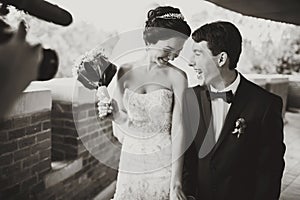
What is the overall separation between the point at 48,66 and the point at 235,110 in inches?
31.5

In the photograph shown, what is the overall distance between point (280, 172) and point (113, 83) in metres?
0.85

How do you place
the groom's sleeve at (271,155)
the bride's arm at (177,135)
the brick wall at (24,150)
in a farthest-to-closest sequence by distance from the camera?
the groom's sleeve at (271,155) → the bride's arm at (177,135) → the brick wall at (24,150)

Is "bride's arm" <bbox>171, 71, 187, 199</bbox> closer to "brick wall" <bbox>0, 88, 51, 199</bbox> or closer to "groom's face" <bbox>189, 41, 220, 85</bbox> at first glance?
"groom's face" <bbox>189, 41, 220, 85</bbox>

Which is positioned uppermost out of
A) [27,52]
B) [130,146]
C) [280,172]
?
[27,52]

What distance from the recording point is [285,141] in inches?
67.7

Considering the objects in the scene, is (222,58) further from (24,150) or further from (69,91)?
(24,150)

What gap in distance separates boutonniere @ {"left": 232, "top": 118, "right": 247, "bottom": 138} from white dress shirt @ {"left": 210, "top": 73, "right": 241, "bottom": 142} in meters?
0.06

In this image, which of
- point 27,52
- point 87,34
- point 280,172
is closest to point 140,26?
point 87,34

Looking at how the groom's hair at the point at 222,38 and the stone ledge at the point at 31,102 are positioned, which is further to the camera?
the groom's hair at the point at 222,38

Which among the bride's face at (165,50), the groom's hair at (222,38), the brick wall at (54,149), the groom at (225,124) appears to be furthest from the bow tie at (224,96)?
the brick wall at (54,149)

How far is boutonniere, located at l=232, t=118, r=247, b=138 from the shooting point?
5.37 feet

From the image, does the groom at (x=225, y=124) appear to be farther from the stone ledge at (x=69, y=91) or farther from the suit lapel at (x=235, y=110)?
the stone ledge at (x=69, y=91)

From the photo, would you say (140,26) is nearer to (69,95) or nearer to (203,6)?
(203,6)

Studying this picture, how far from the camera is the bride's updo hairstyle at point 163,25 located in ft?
5.01
